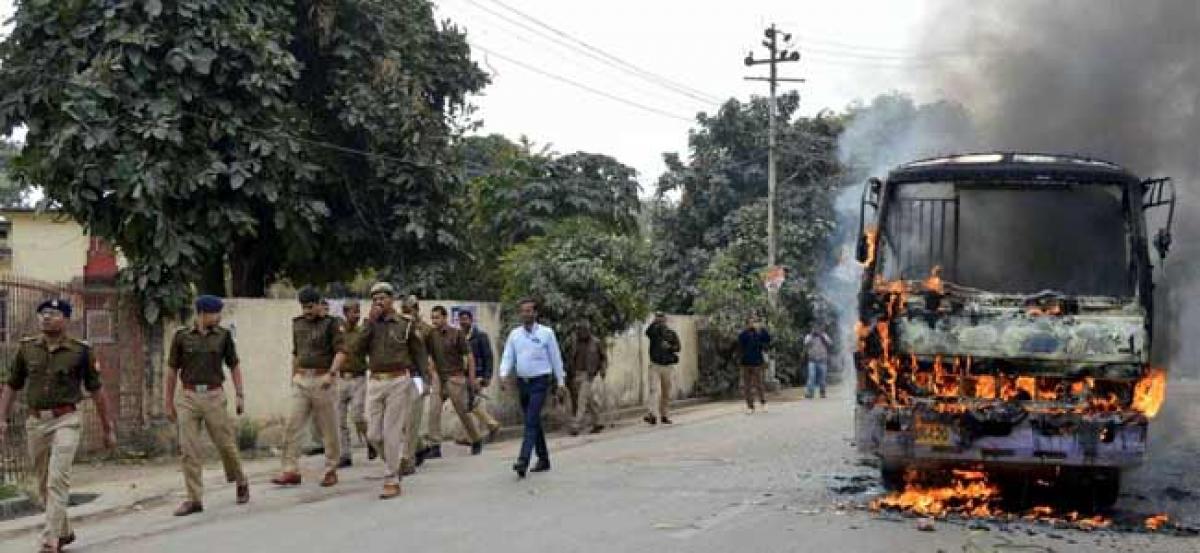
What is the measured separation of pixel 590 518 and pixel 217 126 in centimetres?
819

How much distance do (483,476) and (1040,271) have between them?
5.37m

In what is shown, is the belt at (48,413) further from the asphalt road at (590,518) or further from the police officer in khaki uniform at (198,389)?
the police officer in khaki uniform at (198,389)

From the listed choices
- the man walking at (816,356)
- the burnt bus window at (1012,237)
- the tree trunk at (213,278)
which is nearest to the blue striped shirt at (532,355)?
the burnt bus window at (1012,237)

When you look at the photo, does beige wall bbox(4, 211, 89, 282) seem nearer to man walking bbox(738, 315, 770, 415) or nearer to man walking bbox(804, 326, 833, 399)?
man walking bbox(738, 315, 770, 415)

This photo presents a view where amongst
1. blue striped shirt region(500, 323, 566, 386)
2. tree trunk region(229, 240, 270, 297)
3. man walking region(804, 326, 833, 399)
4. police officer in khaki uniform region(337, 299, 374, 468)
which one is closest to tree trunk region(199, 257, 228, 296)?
tree trunk region(229, 240, 270, 297)

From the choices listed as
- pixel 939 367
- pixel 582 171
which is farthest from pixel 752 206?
pixel 939 367

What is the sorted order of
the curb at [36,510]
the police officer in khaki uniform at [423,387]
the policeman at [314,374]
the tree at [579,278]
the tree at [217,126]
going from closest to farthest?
the curb at [36,510] → the policeman at [314,374] → the police officer in khaki uniform at [423,387] → the tree at [217,126] → the tree at [579,278]

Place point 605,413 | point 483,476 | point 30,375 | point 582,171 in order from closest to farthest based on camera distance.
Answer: point 30,375 < point 483,476 < point 605,413 < point 582,171

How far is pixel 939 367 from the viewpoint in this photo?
9555mm

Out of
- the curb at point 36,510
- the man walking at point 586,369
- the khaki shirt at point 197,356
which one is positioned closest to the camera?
the curb at point 36,510

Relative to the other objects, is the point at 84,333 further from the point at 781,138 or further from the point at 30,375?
the point at 781,138

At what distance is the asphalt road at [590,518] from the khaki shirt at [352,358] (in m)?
1.03

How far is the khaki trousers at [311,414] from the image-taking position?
11.3m

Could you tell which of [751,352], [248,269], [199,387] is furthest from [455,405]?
[751,352]
